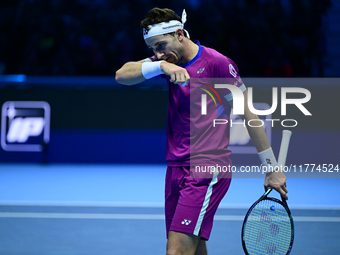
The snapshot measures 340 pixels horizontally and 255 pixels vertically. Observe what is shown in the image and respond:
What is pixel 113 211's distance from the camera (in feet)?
15.6

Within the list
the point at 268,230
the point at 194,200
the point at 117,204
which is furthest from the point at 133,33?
the point at 194,200

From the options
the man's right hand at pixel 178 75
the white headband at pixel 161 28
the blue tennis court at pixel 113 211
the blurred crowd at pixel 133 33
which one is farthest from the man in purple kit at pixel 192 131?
the blurred crowd at pixel 133 33

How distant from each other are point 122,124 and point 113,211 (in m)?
2.51

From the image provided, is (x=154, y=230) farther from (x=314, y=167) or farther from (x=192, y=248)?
(x=314, y=167)

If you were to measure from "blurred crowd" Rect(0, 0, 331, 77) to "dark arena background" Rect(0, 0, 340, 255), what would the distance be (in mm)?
21

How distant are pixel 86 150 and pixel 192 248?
17.2 ft

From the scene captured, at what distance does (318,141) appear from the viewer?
6.73m

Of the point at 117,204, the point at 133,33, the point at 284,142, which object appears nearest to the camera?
the point at 284,142

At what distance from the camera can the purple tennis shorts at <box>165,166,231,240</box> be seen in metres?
2.20

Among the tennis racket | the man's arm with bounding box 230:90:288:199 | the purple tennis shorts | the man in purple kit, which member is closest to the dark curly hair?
the man in purple kit

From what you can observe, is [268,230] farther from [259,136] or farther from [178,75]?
[178,75]

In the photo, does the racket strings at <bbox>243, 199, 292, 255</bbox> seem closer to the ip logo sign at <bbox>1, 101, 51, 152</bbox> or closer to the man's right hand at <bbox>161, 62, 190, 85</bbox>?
the man's right hand at <bbox>161, 62, 190, 85</bbox>

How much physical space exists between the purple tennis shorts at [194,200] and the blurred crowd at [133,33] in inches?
303

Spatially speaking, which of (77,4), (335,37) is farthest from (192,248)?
(77,4)
